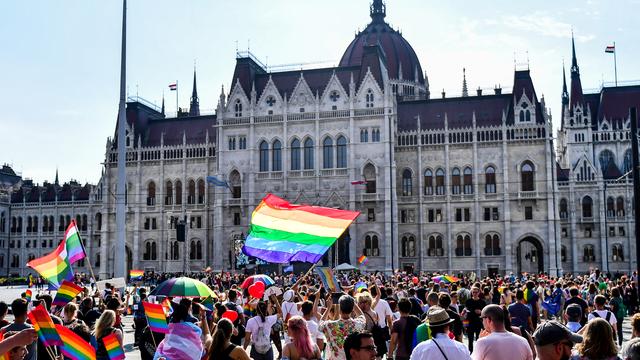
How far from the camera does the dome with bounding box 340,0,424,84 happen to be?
78.4 m

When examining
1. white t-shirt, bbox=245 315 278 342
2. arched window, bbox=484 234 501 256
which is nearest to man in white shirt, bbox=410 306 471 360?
white t-shirt, bbox=245 315 278 342

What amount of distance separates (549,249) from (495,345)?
53266mm

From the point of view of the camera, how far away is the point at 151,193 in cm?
7044

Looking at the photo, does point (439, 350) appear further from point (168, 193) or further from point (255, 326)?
point (168, 193)

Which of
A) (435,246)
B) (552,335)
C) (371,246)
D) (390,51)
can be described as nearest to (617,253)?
(435,246)

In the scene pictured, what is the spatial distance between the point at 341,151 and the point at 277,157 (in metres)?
6.21

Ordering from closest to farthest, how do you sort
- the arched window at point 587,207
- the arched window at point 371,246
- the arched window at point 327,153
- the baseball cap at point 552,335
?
the baseball cap at point 552,335 → the arched window at point 371,246 → the arched window at point 327,153 → the arched window at point 587,207

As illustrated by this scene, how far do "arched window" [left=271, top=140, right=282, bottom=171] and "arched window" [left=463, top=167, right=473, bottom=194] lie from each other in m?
16.9

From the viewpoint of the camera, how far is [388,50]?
261 ft

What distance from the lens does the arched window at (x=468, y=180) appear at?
2430 inches

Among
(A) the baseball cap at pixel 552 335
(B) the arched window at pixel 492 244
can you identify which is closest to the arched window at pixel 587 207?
(B) the arched window at pixel 492 244

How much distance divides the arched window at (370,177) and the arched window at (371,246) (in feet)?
13.3

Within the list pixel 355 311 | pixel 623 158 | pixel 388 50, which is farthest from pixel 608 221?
pixel 355 311

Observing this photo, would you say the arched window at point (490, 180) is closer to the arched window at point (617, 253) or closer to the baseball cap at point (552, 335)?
the arched window at point (617, 253)
